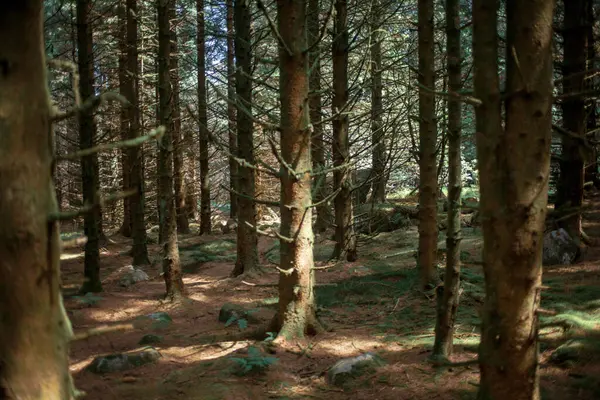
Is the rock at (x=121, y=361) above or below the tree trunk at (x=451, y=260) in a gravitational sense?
below

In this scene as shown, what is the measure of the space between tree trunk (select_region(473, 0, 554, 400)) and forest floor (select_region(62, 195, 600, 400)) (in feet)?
1.34

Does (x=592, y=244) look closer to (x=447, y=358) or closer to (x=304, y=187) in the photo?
(x=447, y=358)

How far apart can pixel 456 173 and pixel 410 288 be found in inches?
148

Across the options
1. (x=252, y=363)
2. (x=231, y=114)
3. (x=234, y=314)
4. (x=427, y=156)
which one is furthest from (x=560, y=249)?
(x=231, y=114)

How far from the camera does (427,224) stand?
800 centimetres

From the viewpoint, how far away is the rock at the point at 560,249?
8109mm

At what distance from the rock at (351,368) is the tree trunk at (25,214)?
3.22 m

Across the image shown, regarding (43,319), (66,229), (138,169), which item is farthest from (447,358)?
(66,229)

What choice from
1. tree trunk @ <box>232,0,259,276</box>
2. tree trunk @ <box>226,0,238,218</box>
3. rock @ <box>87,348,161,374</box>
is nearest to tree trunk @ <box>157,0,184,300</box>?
tree trunk @ <box>232,0,259,276</box>

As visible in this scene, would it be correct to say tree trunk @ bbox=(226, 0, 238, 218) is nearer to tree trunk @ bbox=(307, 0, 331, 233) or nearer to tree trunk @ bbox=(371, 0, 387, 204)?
tree trunk @ bbox=(307, 0, 331, 233)

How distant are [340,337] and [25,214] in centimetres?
471

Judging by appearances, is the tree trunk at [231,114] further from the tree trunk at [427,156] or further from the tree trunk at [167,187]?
the tree trunk at [427,156]

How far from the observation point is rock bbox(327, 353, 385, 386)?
486 centimetres

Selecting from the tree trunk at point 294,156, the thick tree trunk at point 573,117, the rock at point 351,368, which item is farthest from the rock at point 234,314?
the thick tree trunk at point 573,117
